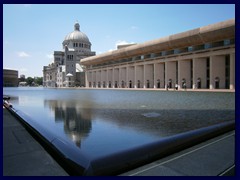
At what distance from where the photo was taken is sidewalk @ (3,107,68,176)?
261 cm

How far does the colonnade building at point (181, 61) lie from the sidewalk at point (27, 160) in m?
34.8

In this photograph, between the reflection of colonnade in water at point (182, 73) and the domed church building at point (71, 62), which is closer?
the reflection of colonnade in water at point (182, 73)

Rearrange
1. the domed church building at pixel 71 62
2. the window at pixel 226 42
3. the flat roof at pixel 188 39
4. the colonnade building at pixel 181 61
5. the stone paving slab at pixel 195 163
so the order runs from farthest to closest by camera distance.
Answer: the domed church building at pixel 71 62 < the colonnade building at pixel 181 61 < the window at pixel 226 42 < the flat roof at pixel 188 39 < the stone paving slab at pixel 195 163

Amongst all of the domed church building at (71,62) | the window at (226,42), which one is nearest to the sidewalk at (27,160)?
the window at (226,42)

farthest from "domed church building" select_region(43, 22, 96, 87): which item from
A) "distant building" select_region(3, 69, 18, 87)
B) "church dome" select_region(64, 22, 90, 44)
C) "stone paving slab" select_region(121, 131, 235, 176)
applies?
"stone paving slab" select_region(121, 131, 235, 176)

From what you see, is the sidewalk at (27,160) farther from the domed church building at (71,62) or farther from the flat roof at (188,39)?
the domed church building at (71,62)

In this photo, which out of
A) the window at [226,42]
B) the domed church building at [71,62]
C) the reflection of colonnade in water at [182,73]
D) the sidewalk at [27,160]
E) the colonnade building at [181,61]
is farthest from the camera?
the domed church building at [71,62]

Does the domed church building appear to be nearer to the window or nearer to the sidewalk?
the window

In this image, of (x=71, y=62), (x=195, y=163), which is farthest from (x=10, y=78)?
(x=195, y=163)

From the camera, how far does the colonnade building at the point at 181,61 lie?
116 feet

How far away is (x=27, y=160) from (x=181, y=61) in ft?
146

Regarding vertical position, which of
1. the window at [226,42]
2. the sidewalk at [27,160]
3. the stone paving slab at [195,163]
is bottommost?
the stone paving slab at [195,163]

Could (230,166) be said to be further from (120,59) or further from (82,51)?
(82,51)
